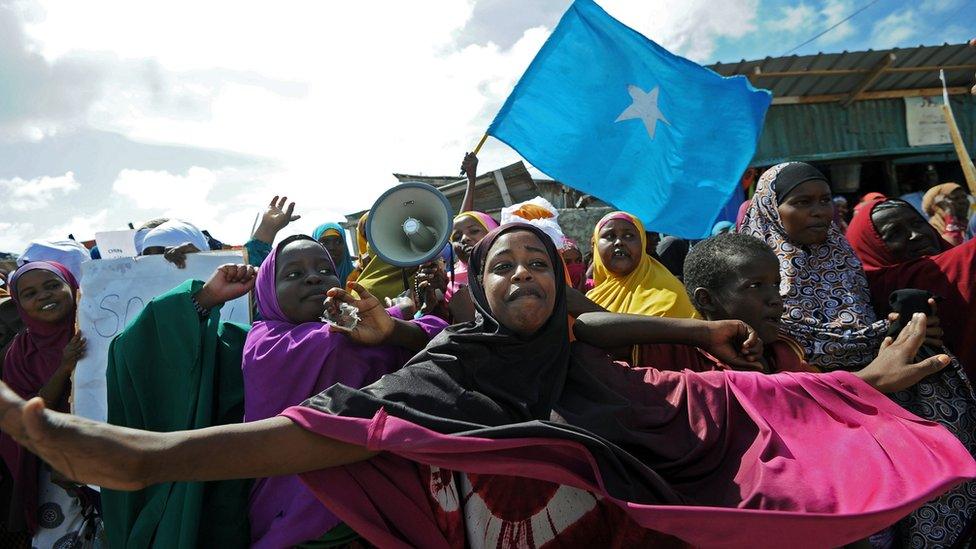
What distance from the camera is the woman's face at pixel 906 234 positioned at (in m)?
3.03

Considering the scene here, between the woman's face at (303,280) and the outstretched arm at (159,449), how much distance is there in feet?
2.96

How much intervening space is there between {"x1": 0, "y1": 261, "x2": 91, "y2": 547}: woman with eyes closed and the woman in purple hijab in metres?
1.72

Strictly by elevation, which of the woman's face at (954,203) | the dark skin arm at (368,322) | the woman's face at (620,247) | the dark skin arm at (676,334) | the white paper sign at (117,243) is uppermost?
the white paper sign at (117,243)

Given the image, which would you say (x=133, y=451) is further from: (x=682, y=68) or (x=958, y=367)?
(x=682, y=68)

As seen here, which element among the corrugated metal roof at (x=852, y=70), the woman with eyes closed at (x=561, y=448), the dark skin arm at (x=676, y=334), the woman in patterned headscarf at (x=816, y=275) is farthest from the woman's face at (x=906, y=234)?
the corrugated metal roof at (x=852, y=70)

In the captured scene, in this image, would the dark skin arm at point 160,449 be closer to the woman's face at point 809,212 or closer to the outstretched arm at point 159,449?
the outstretched arm at point 159,449

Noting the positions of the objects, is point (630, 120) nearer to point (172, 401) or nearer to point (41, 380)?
point (172, 401)

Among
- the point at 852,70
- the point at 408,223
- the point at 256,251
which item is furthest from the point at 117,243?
the point at 852,70

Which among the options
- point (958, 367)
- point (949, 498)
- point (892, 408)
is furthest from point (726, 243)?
point (949, 498)

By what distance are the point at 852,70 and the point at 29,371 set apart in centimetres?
1237

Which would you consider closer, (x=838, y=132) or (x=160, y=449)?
(x=160, y=449)

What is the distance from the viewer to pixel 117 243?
15.3 feet

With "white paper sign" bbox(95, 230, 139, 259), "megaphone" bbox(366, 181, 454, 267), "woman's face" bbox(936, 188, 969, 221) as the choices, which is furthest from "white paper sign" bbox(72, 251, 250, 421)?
"woman's face" bbox(936, 188, 969, 221)

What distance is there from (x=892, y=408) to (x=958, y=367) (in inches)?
34.6
